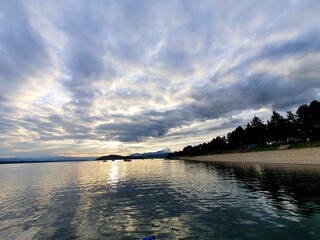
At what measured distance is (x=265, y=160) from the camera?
95688mm

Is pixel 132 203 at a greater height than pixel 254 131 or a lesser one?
lesser

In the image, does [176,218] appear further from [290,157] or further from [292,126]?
[292,126]

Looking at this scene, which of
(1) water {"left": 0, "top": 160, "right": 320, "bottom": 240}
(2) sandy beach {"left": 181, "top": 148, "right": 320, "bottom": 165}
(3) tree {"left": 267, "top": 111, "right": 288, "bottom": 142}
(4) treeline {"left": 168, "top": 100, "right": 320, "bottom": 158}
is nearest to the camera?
(1) water {"left": 0, "top": 160, "right": 320, "bottom": 240}

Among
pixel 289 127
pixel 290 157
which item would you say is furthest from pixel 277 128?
pixel 290 157

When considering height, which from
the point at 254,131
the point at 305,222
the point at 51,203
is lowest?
the point at 305,222

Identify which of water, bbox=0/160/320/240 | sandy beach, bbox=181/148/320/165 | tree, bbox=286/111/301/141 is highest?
tree, bbox=286/111/301/141

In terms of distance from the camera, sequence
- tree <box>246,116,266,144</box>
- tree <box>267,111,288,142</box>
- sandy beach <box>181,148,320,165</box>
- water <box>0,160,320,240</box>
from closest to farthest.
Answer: water <box>0,160,320,240</box> → sandy beach <box>181,148,320,165</box> → tree <box>267,111,288,142</box> → tree <box>246,116,266,144</box>

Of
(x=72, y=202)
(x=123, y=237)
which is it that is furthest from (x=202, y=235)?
(x=72, y=202)

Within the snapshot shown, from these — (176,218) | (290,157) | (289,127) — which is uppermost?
(289,127)

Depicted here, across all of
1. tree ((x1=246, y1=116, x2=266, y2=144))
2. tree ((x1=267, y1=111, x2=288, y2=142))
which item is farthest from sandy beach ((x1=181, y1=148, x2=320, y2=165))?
tree ((x1=246, y1=116, x2=266, y2=144))

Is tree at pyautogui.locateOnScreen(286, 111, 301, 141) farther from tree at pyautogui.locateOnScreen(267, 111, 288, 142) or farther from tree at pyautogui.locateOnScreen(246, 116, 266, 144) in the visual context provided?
tree at pyautogui.locateOnScreen(246, 116, 266, 144)

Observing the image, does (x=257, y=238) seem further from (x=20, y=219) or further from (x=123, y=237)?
(x=20, y=219)

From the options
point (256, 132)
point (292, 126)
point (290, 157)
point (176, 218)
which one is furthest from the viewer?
point (256, 132)

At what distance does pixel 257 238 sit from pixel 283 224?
396cm
